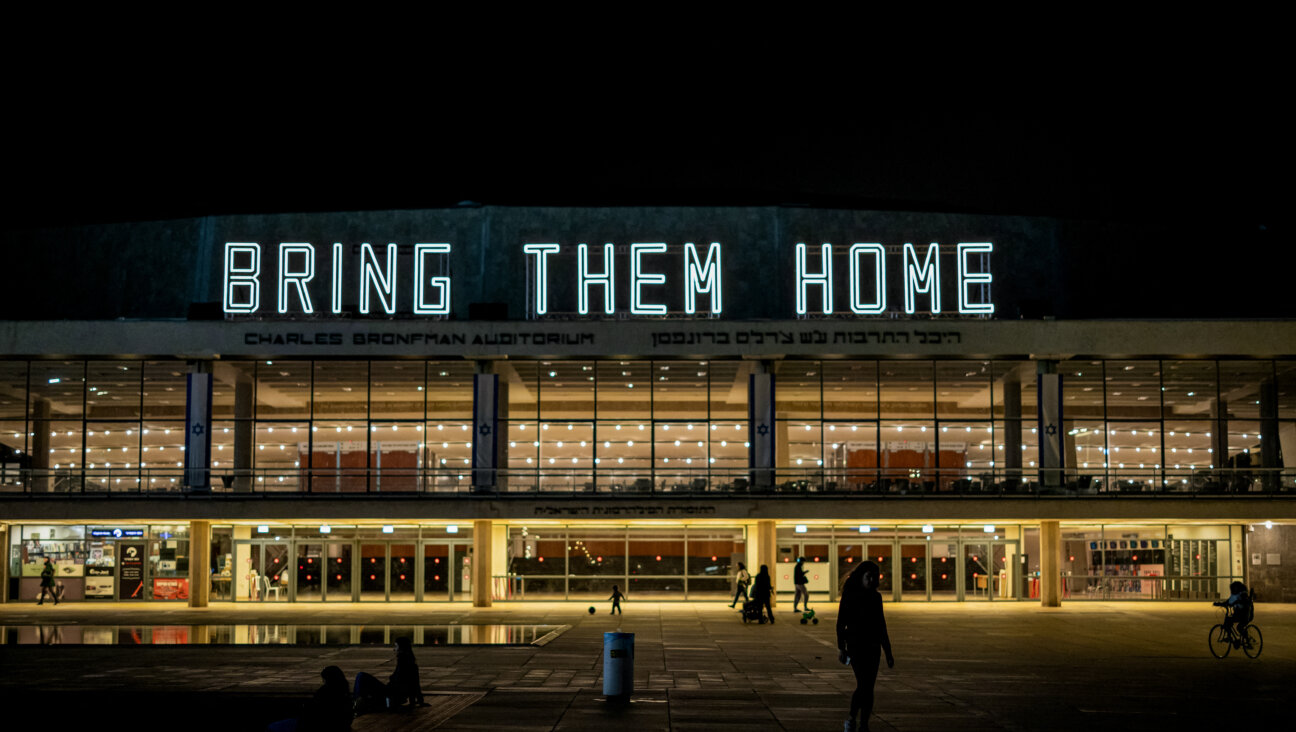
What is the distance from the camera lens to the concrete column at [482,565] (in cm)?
3734

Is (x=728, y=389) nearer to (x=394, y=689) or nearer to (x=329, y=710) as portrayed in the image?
(x=394, y=689)

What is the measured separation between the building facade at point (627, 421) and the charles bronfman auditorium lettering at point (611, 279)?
127 mm

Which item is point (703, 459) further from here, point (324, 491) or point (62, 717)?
point (62, 717)

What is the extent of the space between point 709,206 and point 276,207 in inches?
632

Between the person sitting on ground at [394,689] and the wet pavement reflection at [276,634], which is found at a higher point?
the person sitting on ground at [394,689]

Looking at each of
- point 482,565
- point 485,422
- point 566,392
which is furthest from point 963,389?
point 482,565

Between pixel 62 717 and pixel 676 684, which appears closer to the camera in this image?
pixel 62 717

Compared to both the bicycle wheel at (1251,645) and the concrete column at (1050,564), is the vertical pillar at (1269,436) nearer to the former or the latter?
the concrete column at (1050,564)

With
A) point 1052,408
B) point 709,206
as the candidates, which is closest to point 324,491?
point 709,206

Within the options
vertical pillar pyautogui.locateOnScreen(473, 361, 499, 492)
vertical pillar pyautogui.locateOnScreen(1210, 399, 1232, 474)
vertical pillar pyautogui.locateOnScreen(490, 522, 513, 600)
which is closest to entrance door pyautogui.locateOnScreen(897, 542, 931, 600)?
vertical pillar pyautogui.locateOnScreen(1210, 399, 1232, 474)

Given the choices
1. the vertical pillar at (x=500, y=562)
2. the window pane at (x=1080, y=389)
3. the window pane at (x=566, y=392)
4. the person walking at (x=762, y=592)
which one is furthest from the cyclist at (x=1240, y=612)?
the vertical pillar at (x=500, y=562)

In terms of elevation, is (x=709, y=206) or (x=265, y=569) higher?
(x=709, y=206)

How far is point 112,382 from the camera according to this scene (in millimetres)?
39656

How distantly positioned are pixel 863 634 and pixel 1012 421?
28.3 m
